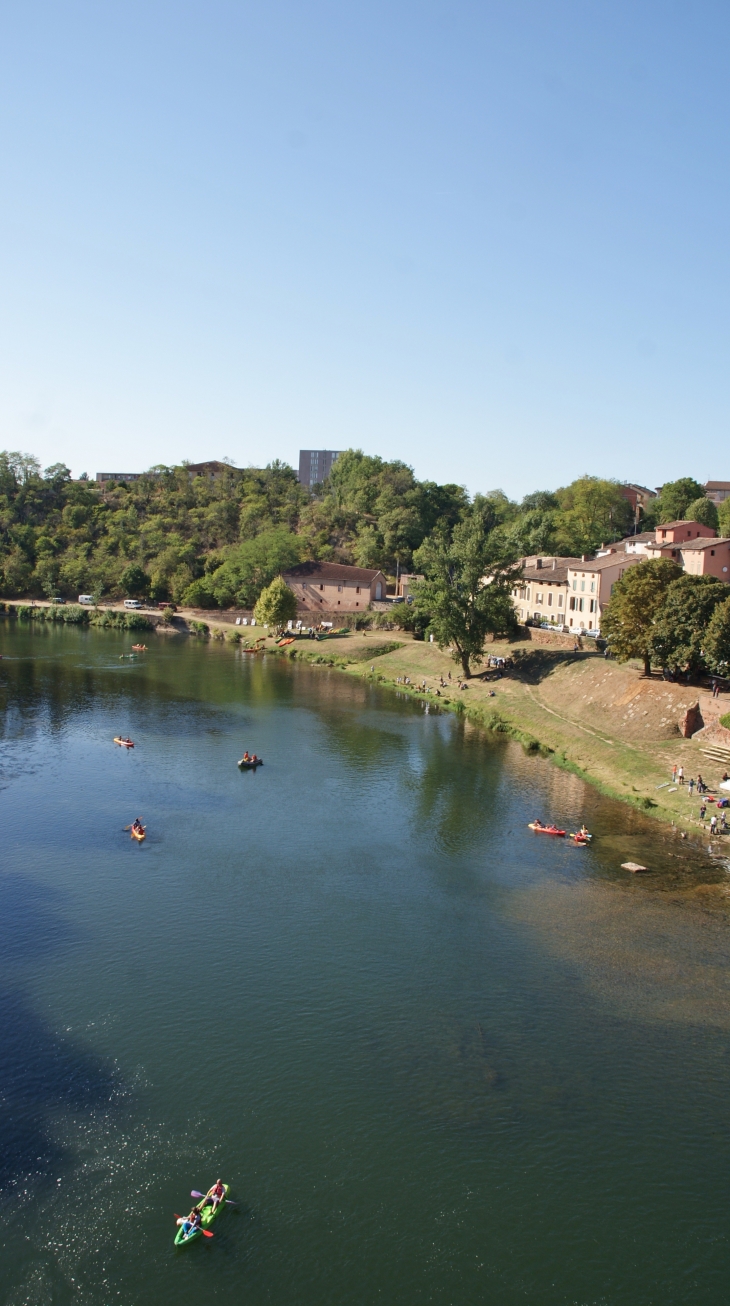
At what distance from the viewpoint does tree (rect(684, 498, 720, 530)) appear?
153750 millimetres

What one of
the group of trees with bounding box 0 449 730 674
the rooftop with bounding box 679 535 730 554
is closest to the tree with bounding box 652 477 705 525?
the group of trees with bounding box 0 449 730 674

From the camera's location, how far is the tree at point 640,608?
80.8m

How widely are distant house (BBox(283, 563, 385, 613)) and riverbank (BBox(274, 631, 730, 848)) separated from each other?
29459mm

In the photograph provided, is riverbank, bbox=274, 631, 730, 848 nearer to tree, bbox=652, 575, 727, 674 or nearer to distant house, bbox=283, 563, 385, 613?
tree, bbox=652, 575, 727, 674

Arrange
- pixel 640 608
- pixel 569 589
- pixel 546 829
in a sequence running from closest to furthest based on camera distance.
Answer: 1. pixel 546 829
2. pixel 640 608
3. pixel 569 589

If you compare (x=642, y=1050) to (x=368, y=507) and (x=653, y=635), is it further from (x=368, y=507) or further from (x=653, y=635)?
(x=368, y=507)

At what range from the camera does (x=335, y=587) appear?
15538 cm

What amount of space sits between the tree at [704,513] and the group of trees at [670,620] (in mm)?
75839

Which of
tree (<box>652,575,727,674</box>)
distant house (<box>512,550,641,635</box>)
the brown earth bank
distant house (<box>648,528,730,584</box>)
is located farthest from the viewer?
distant house (<box>512,550,641,635</box>)

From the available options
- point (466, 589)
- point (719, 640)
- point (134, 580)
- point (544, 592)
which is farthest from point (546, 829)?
point (134, 580)

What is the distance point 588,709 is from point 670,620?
11886 mm

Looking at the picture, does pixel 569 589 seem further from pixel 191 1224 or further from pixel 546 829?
pixel 191 1224

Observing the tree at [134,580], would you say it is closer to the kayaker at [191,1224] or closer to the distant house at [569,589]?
the distant house at [569,589]

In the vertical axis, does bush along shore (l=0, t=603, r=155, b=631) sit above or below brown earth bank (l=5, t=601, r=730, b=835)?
above
